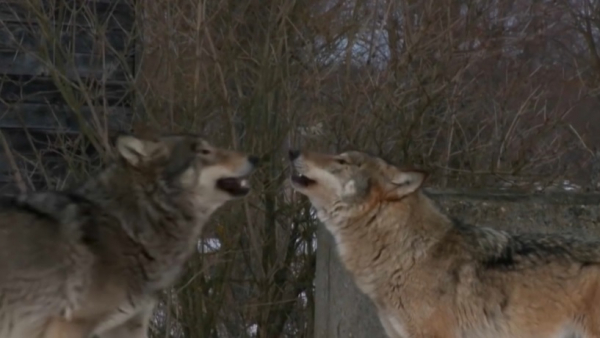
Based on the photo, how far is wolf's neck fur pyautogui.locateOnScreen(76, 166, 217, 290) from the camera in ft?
18.8

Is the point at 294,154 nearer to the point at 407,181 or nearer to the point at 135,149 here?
the point at 407,181

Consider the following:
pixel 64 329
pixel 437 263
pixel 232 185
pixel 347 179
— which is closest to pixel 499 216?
pixel 437 263

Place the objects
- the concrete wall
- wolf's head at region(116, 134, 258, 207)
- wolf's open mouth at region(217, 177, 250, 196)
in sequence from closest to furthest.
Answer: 1. wolf's head at region(116, 134, 258, 207)
2. wolf's open mouth at region(217, 177, 250, 196)
3. the concrete wall

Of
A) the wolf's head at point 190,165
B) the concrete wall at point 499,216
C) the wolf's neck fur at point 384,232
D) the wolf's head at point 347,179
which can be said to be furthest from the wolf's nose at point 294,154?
the concrete wall at point 499,216

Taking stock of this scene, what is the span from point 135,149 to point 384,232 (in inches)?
64.7

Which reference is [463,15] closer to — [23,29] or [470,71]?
[470,71]

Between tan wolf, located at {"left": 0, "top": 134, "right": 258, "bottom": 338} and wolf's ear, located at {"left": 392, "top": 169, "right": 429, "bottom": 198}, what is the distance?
927 mm

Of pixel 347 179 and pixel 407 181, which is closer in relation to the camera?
pixel 407 181

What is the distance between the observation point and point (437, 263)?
20.6 ft

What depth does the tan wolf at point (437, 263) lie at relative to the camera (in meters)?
6.12

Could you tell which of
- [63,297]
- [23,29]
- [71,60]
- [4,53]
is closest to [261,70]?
[71,60]

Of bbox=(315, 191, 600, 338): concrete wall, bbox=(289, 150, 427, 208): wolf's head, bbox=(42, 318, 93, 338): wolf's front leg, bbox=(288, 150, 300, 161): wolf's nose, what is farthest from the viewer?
bbox=(315, 191, 600, 338): concrete wall

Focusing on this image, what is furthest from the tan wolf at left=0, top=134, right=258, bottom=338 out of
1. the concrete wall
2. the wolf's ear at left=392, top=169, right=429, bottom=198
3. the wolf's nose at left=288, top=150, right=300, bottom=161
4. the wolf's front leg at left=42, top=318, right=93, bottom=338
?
the concrete wall

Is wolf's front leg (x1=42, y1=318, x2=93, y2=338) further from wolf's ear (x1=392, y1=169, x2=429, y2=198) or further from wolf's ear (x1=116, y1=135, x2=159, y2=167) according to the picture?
wolf's ear (x1=392, y1=169, x2=429, y2=198)
